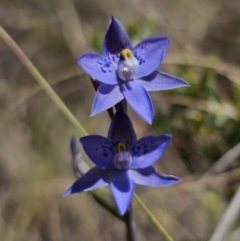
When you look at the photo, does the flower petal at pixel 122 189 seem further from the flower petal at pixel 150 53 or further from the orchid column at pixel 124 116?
the flower petal at pixel 150 53

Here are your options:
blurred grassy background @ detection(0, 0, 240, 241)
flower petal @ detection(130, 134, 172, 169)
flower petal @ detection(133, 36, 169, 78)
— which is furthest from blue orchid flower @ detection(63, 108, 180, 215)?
blurred grassy background @ detection(0, 0, 240, 241)

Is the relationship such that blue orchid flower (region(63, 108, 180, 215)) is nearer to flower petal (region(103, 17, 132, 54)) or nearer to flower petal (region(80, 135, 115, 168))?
flower petal (region(80, 135, 115, 168))

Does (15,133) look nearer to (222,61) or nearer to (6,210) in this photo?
(6,210)

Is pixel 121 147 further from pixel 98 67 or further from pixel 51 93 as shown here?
pixel 51 93

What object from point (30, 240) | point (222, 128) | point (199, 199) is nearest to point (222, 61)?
point (222, 128)

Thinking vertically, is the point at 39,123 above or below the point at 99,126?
above

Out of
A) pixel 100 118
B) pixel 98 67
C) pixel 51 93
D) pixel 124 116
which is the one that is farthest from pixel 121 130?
pixel 100 118
